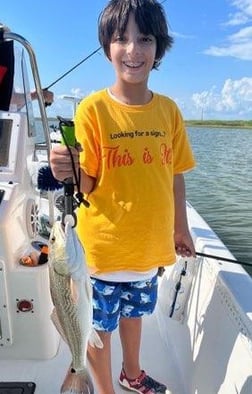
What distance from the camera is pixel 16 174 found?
2.25 metres

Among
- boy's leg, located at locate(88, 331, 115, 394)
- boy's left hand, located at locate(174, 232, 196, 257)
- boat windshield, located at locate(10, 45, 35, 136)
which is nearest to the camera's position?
boy's leg, located at locate(88, 331, 115, 394)

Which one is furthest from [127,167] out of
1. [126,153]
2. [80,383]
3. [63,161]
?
[80,383]

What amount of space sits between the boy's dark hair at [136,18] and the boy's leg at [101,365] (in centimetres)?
126

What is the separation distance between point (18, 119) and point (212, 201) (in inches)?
345

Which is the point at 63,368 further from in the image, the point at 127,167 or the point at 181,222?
the point at 127,167

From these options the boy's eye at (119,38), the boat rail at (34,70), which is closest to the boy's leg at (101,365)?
the boat rail at (34,70)

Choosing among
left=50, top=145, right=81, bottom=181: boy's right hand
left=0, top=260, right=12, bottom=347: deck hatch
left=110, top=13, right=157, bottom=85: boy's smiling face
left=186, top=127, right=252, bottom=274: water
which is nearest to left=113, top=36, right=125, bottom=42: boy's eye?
left=110, top=13, right=157, bottom=85: boy's smiling face

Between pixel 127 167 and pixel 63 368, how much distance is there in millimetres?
1288

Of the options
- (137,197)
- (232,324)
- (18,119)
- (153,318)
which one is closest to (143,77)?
(137,197)

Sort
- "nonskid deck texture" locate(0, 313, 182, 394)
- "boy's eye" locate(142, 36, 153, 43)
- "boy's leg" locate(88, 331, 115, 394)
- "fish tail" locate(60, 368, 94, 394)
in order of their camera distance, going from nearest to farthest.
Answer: "fish tail" locate(60, 368, 94, 394) < "boy's eye" locate(142, 36, 153, 43) < "boy's leg" locate(88, 331, 115, 394) < "nonskid deck texture" locate(0, 313, 182, 394)

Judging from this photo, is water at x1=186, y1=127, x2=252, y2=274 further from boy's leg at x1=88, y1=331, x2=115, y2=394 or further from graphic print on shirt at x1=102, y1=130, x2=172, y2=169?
graphic print on shirt at x1=102, y1=130, x2=172, y2=169

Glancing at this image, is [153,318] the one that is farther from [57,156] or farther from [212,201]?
[212,201]

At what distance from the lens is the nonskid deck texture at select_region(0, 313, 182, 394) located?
2.28 metres

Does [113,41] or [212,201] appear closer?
[113,41]
